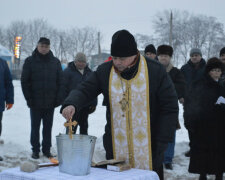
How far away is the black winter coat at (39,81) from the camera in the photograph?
5.71 meters

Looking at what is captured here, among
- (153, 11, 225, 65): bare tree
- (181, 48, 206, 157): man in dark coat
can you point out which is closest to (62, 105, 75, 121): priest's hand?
(181, 48, 206, 157): man in dark coat

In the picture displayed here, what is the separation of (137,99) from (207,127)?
8.09 ft

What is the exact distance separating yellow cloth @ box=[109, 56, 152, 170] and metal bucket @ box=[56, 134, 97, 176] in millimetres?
650

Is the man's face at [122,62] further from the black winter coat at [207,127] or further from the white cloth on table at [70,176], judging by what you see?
the black winter coat at [207,127]

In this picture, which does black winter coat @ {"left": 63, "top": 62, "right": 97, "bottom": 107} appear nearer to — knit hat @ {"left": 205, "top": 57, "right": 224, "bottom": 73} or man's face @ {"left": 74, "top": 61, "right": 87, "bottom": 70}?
man's face @ {"left": 74, "top": 61, "right": 87, "bottom": 70}

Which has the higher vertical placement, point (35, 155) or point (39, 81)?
point (39, 81)

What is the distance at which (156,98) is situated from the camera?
8.79 feet

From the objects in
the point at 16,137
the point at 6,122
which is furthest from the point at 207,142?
the point at 6,122

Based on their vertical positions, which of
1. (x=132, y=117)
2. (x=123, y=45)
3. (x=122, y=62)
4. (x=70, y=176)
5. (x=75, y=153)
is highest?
(x=123, y=45)

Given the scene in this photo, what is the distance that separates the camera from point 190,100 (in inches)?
192

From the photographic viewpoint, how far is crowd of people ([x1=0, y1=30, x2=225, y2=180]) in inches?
103

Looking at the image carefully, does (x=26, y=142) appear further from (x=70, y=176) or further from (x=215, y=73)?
(x=70, y=176)

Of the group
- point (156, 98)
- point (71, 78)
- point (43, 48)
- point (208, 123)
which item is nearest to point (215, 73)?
point (208, 123)

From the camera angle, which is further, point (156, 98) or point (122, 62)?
point (156, 98)
